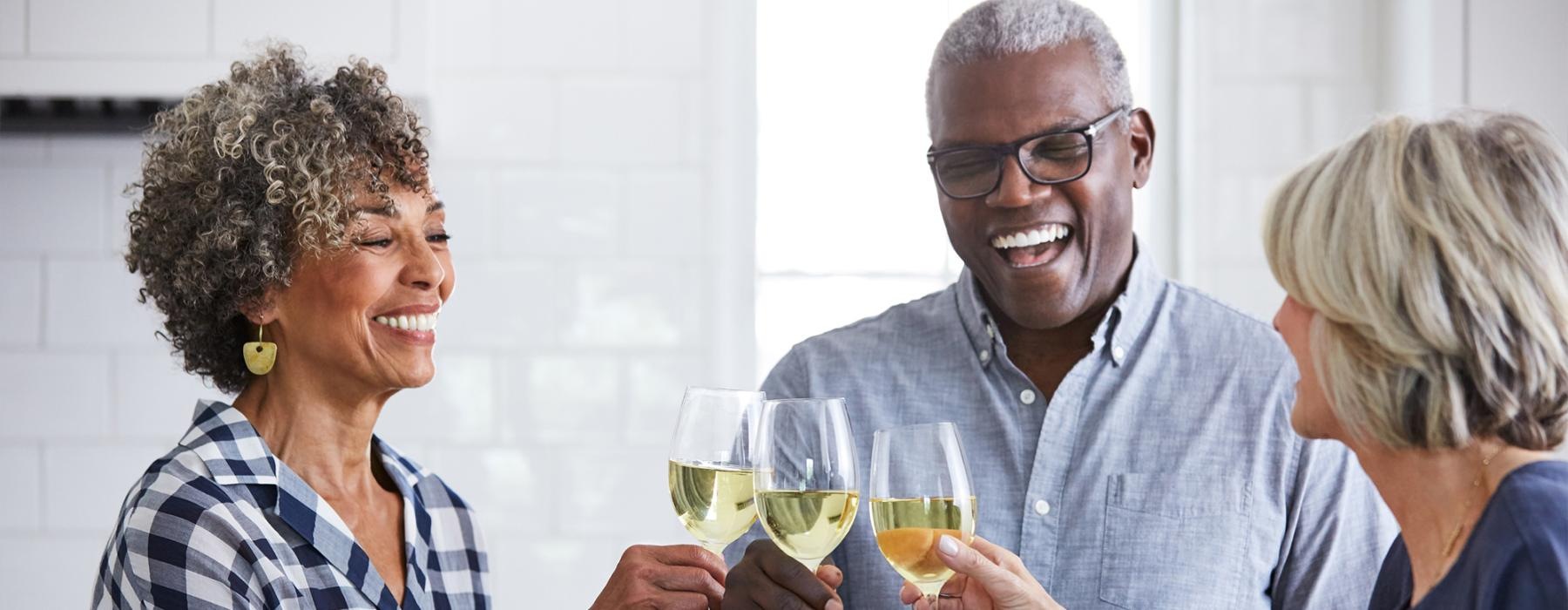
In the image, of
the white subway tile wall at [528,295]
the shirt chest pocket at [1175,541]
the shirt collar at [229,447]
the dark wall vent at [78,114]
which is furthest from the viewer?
the white subway tile wall at [528,295]

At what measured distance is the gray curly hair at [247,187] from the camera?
1696 mm

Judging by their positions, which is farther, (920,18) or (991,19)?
(920,18)

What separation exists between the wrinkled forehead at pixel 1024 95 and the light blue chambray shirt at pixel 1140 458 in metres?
0.24

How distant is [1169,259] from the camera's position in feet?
9.78

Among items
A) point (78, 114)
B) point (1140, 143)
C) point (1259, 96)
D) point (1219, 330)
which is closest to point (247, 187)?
point (78, 114)

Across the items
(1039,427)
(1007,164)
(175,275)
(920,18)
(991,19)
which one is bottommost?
(1039,427)

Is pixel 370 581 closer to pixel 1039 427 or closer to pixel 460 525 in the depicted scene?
pixel 460 525

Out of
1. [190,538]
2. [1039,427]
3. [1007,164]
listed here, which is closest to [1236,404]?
[1039,427]

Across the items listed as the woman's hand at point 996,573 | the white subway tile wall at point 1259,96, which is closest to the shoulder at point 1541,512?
the woman's hand at point 996,573

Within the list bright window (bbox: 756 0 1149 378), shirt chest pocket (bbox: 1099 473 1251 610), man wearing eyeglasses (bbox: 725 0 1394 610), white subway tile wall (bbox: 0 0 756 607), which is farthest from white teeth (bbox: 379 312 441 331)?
bright window (bbox: 756 0 1149 378)

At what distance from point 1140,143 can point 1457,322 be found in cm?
70

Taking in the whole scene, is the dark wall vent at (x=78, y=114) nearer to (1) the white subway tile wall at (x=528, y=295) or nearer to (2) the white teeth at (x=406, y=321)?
(1) the white subway tile wall at (x=528, y=295)

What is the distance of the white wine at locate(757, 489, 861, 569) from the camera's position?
54.9 inches

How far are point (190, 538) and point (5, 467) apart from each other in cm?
148
